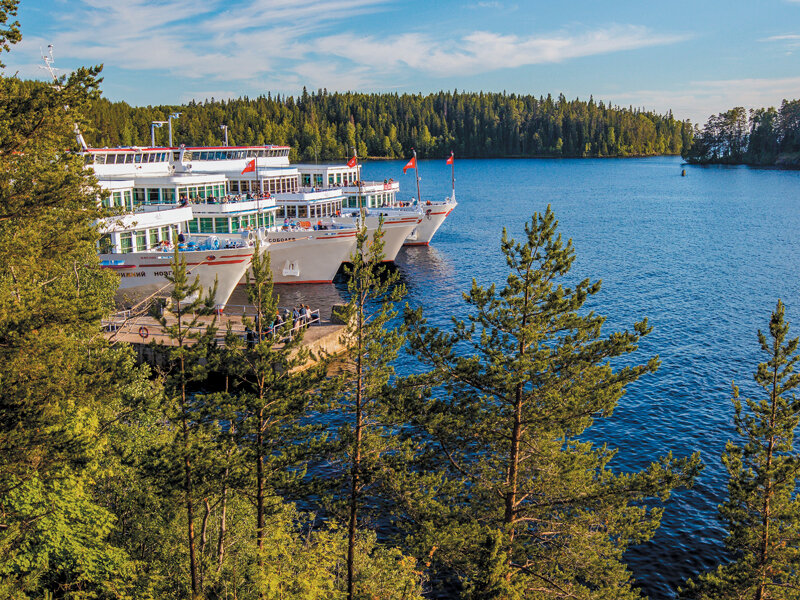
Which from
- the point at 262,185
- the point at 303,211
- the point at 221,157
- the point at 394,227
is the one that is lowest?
the point at 394,227

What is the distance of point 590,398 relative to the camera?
15914mm

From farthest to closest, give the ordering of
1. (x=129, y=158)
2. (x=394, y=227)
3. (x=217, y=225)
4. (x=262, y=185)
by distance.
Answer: (x=394, y=227), (x=262, y=185), (x=129, y=158), (x=217, y=225)

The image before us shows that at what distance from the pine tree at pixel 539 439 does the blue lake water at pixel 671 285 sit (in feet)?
22.0

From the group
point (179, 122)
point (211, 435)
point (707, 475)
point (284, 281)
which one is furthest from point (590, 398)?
point (179, 122)

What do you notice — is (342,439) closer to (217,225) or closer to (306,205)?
(217,225)

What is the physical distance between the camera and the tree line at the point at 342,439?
1405 centimetres

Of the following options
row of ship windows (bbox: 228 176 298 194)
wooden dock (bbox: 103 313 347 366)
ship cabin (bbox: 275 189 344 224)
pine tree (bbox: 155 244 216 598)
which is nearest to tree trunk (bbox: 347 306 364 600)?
pine tree (bbox: 155 244 216 598)


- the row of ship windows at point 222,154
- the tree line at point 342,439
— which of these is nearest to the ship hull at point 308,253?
the row of ship windows at point 222,154

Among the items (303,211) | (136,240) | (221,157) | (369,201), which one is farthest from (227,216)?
(369,201)

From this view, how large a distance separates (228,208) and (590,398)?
42.3m

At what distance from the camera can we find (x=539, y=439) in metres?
16.5

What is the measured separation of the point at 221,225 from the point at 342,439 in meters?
40.2

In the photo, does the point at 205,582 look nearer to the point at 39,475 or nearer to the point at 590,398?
the point at 39,475

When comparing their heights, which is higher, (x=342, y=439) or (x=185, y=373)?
(x=185, y=373)
